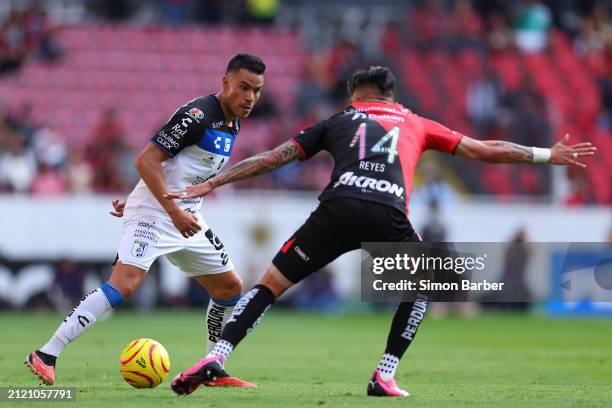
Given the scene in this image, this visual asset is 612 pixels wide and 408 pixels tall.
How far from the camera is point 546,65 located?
29.5m

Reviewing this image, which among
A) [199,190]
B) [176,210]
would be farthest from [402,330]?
[176,210]

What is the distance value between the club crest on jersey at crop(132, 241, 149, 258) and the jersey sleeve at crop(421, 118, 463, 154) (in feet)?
7.73

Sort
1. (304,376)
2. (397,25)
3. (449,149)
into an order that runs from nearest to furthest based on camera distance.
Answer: (449,149) < (304,376) < (397,25)

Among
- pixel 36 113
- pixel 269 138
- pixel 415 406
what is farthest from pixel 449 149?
pixel 36 113

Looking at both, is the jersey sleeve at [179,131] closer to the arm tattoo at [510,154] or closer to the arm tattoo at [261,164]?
the arm tattoo at [261,164]

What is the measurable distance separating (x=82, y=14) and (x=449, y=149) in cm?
2191

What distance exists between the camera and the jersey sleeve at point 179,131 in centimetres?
940

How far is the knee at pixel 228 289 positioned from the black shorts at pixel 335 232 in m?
1.61

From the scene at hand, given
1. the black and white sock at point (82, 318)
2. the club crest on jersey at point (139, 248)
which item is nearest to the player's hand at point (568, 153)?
the club crest on jersey at point (139, 248)

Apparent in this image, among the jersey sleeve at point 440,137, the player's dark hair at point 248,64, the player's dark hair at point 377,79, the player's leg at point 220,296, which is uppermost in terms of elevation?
the player's dark hair at point 248,64

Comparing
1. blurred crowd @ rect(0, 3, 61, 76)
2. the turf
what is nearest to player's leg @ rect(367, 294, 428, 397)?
the turf

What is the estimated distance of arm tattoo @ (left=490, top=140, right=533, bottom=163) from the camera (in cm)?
888

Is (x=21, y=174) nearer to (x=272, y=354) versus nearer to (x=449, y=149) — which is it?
(x=272, y=354)

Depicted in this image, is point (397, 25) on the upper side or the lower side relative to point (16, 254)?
upper
